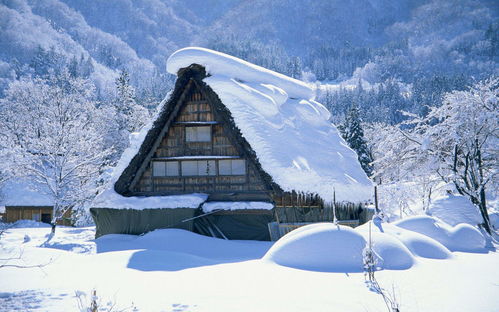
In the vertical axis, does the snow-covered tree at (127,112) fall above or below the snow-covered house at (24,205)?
above

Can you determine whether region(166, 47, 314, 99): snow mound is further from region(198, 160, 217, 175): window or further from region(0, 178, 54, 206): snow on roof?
region(0, 178, 54, 206): snow on roof

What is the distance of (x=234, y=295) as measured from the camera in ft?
23.5

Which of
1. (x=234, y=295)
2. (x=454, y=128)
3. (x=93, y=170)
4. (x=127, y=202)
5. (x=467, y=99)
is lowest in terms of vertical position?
(x=234, y=295)

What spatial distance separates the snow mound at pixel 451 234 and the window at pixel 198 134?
30.0 ft

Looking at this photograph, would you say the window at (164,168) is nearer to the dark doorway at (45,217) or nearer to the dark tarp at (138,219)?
the dark tarp at (138,219)

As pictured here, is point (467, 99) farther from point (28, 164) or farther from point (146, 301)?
point (28, 164)

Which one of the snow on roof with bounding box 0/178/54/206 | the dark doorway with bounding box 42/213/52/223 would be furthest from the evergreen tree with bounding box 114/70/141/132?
the dark doorway with bounding box 42/213/52/223

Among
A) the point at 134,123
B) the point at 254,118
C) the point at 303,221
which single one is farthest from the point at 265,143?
the point at 134,123

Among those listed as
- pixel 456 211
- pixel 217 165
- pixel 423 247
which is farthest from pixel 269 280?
pixel 456 211

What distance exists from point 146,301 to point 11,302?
234 cm

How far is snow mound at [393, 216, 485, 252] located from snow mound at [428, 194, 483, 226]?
114 inches

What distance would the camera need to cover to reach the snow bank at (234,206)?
52.2 ft

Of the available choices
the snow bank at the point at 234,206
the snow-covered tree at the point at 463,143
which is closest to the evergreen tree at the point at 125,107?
the snow bank at the point at 234,206

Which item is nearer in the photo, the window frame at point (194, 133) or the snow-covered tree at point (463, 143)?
the window frame at point (194, 133)
